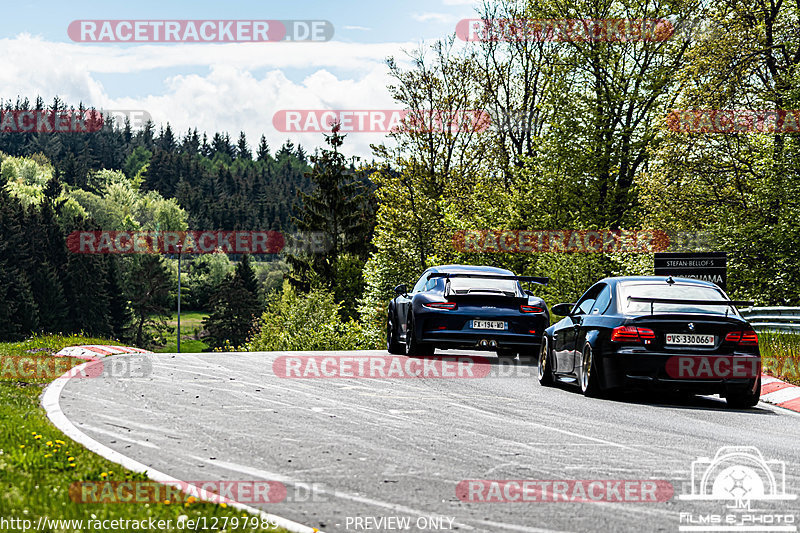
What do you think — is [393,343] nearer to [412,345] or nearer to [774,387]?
[412,345]

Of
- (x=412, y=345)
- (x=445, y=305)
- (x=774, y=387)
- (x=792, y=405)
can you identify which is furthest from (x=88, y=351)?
(x=792, y=405)

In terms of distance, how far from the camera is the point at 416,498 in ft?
19.7

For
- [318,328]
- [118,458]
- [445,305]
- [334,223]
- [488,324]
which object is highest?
[334,223]

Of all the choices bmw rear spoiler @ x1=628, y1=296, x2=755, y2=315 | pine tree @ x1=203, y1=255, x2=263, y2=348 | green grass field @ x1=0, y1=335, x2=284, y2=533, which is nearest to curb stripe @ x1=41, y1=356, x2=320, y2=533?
green grass field @ x1=0, y1=335, x2=284, y2=533

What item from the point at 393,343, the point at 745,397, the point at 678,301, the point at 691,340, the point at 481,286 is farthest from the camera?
the point at 393,343

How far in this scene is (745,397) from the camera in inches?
455

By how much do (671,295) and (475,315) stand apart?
15.2ft

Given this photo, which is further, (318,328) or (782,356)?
(318,328)

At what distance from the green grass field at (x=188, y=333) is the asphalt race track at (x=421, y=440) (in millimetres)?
115344

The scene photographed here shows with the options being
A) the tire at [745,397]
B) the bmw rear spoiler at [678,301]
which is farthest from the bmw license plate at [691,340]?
the tire at [745,397]

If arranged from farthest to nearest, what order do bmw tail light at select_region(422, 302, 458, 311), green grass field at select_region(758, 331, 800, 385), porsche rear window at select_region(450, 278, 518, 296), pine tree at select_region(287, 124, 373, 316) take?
pine tree at select_region(287, 124, 373, 316)
porsche rear window at select_region(450, 278, 518, 296)
bmw tail light at select_region(422, 302, 458, 311)
green grass field at select_region(758, 331, 800, 385)

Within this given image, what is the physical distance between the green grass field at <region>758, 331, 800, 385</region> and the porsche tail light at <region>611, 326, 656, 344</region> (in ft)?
11.3

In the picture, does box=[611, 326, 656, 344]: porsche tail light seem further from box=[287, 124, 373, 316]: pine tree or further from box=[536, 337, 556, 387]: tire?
box=[287, 124, 373, 316]: pine tree

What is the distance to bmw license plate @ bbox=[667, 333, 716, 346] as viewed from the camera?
1124cm
